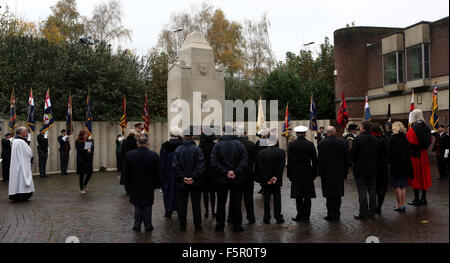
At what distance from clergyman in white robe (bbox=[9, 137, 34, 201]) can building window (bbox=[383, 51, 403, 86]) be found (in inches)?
801

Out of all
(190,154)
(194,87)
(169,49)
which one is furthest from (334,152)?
(169,49)

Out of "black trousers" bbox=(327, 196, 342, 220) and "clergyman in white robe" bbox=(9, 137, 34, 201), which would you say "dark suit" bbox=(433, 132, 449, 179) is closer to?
"black trousers" bbox=(327, 196, 342, 220)

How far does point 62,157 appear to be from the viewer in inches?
736

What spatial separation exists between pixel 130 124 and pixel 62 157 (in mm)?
3846

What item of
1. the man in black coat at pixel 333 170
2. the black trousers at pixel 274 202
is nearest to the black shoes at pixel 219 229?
the black trousers at pixel 274 202

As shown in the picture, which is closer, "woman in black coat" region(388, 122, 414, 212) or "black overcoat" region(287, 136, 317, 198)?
"black overcoat" region(287, 136, 317, 198)

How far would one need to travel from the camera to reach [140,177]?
25.0 feet

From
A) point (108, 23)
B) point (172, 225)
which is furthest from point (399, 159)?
point (108, 23)

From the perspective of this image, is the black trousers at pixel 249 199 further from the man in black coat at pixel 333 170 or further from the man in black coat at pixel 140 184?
the man in black coat at pixel 140 184

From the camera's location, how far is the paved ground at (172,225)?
273 inches

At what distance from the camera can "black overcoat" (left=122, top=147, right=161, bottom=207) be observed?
7.61 metres

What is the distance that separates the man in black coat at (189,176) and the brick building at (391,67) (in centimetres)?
1512

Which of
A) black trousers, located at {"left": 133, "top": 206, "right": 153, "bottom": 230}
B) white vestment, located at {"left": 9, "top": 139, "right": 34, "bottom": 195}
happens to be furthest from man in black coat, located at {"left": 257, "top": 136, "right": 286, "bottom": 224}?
white vestment, located at {"left": 9, "top": 139, "right": 34, "bottom": 195}

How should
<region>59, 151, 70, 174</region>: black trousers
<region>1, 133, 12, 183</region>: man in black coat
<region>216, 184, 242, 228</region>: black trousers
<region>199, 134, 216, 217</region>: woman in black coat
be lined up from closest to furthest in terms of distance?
<region>216, 184, 242, 228</region>: black trousers, <region>199, 134, 216, 217</region>: woman in black coat, <region>1, 133, 12, 183</region>: man in black coat, <region>59, 151, 70, 174</region>: black trousers
